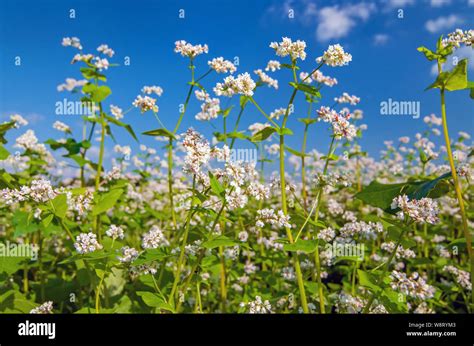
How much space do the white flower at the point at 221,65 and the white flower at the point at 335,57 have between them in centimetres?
65

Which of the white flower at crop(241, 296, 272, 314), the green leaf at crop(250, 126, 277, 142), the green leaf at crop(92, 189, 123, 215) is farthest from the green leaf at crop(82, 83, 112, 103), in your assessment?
the white flower at crop(241, 296, 272, 314)

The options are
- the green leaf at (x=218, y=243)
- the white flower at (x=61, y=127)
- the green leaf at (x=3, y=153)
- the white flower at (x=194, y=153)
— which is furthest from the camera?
the white flower at (x=61, y=127)

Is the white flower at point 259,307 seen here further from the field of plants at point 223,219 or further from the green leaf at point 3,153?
the green leaf at point 3,153

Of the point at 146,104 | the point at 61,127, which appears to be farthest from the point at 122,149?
the point at 146,104

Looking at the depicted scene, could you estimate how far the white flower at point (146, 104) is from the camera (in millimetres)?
2945

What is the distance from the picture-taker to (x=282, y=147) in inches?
95.4

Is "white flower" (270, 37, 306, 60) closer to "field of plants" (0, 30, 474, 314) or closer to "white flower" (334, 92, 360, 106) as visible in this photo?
"field of plants" (0, 30, 474, 314)

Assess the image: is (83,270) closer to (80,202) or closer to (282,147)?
(80,202)

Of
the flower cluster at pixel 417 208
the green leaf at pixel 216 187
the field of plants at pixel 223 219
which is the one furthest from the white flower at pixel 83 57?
the flower cluster at pixel 417 208

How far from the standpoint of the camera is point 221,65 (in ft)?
9.42

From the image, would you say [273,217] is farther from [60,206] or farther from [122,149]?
[122,149]

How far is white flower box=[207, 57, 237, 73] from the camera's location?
2846 mm

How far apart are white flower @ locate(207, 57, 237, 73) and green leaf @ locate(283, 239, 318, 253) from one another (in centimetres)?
132

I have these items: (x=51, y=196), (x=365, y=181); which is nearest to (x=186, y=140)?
(x=51, y=196)
